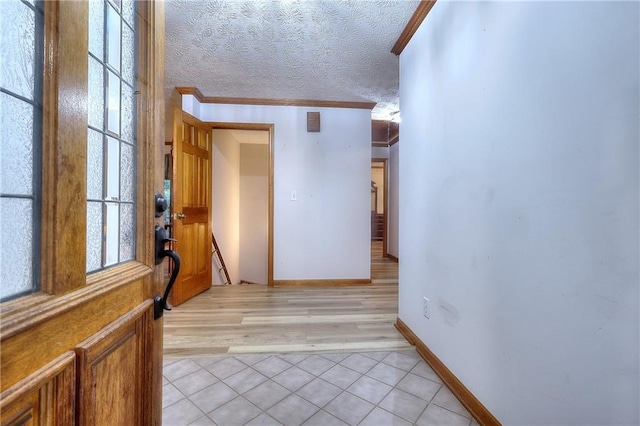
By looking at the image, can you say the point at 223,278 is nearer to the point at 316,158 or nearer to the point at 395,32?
the point at 316,158

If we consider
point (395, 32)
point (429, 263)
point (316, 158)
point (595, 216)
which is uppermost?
point (395, 32)

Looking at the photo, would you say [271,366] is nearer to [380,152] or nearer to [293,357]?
[293,357]

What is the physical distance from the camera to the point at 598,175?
2.45 ft

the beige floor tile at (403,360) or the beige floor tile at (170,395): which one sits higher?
the beige floor tile at (403,360)

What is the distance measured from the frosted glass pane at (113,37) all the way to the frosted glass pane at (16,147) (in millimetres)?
294

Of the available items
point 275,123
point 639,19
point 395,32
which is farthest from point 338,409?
point 275,123

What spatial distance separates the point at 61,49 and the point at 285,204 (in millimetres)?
2812

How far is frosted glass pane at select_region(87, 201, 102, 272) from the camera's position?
0.57 m

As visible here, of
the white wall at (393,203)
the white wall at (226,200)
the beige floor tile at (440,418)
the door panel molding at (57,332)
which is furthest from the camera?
the white wall at (393,203)

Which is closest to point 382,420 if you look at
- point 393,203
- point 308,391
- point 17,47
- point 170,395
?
point 308,391

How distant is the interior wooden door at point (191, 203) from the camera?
2590 millimetres

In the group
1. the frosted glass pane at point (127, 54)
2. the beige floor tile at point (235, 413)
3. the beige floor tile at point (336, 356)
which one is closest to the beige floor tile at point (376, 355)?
the beige floor tile at point (336, 356)

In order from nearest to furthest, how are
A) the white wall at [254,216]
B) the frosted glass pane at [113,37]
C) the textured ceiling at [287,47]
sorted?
the frosted glass pane at [113,37] < the textured ceiling at [287,47] < the white wall at [254,216]

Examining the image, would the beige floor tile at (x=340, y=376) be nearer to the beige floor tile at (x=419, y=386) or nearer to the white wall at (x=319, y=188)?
the beige floor tile at (x=419, y=386)
